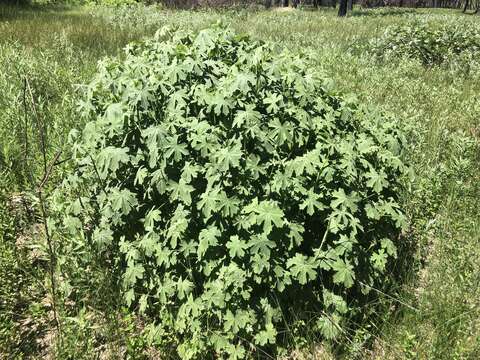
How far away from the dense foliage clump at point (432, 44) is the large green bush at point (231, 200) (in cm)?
740

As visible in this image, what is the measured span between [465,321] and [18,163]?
409cm

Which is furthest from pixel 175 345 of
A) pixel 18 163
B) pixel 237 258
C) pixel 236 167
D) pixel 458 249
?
pixel 18 163

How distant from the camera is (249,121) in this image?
2402 millimetres

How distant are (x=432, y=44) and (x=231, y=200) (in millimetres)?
9169

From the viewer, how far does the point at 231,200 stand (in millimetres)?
2312

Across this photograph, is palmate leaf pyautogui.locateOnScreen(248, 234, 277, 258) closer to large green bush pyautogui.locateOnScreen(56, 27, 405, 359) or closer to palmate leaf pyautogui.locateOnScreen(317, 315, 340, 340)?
large green bush pyautogui.locateOnScreen(56, 27, 405, 359)

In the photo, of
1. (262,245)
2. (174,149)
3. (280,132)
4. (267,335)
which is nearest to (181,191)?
(174,149)

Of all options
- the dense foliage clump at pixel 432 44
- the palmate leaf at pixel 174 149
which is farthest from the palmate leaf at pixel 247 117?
the dense foliage clump at pixel 432 44

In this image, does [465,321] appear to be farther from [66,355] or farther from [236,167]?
[66,355]

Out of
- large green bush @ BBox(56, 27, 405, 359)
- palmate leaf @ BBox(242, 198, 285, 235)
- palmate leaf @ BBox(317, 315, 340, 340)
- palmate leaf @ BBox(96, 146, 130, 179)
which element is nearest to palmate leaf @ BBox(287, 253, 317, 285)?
large green bush @ BBox(56, 27, 405, 359)

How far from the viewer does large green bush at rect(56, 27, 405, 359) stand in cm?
234

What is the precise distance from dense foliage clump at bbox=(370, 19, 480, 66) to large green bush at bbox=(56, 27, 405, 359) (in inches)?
291

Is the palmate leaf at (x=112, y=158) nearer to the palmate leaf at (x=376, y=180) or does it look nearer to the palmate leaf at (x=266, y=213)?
the palmate leaf at (x=266, y=213)

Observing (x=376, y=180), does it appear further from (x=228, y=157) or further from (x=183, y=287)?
(x=183, y=287)
